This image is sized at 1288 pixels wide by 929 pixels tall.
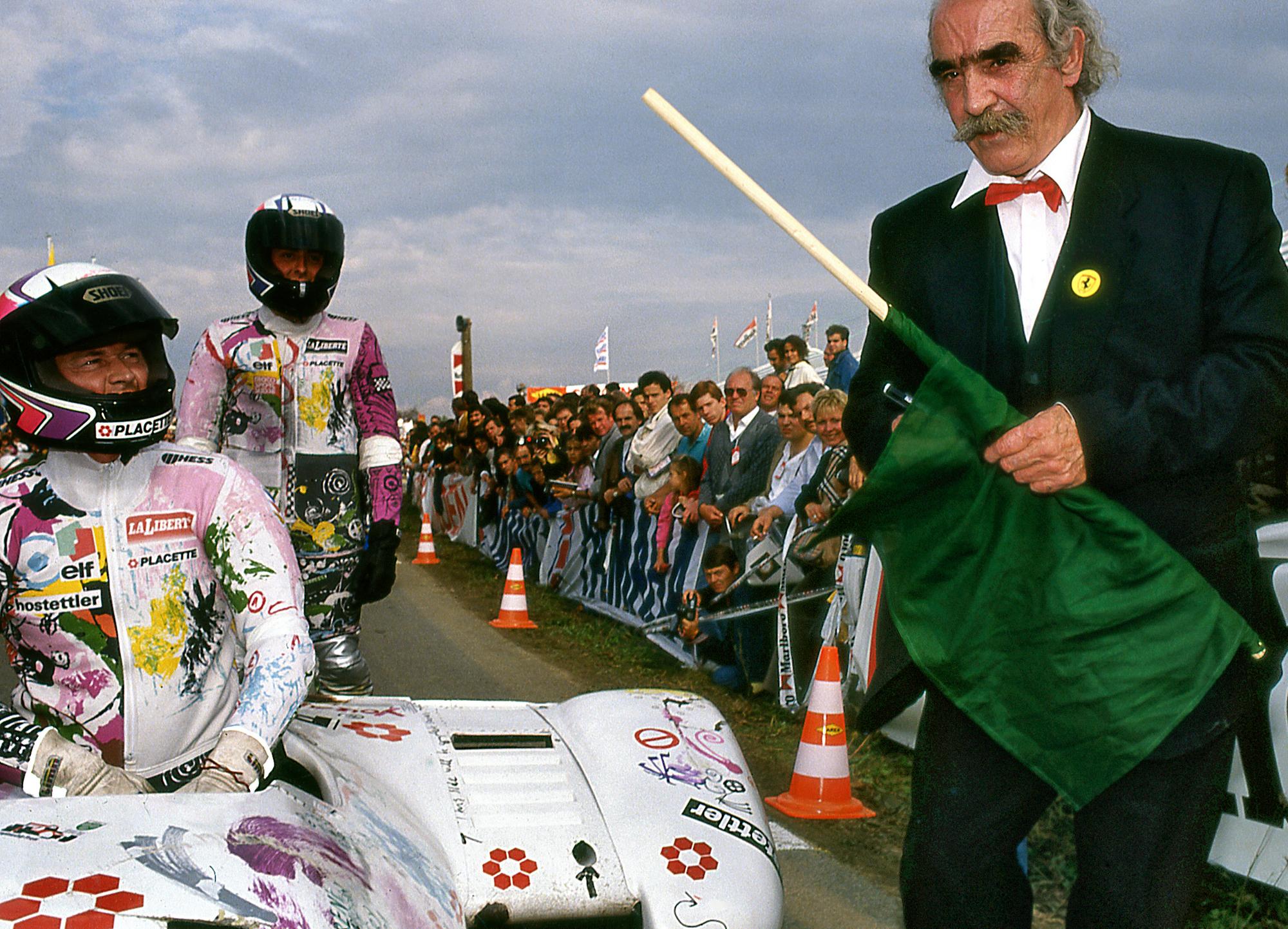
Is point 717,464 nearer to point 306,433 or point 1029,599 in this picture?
point 306,433

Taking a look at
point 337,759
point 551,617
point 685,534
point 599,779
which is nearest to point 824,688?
point 599,779

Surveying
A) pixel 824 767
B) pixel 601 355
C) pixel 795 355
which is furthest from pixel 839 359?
pixel 601 355

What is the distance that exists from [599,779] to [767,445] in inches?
217

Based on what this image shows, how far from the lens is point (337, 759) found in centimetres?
274

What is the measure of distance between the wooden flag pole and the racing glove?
57.2 inches

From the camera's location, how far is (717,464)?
29.0ft

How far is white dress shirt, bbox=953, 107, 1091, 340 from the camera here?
225 centimetres

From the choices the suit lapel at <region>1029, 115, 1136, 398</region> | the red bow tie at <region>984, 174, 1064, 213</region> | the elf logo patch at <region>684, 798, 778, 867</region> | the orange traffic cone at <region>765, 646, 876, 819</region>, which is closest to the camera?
the suit lapel at <region>1029, 115, 1136, 398</region>

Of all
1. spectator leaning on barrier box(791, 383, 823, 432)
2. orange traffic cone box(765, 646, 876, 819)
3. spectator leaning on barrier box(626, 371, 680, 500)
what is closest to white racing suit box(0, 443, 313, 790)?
orange traffic cone box(765, 646, 876, 819)

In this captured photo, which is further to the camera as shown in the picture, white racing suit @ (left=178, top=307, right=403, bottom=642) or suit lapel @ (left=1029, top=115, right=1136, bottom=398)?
white racing suit @ (left=178, top=307, right=403, bottom=642)

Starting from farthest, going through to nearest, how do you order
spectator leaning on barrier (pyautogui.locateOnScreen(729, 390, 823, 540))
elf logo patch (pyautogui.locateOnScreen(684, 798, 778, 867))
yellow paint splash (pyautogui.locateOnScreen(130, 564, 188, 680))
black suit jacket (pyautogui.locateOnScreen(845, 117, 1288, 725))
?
1. spectator leaning on barrier (pyautogui.locateOnScreen(729, 390, 823, 540))
2. elf logo patch (pyautogui.locateOnScreen(684, 798, 778, 867))
3. yellow paint splash (pyautogui.locateOnScreen(130, 564, 188, 680))
4. black suit jacket (pyautogui.locateOnScreen(845, 117, 1288, 725))

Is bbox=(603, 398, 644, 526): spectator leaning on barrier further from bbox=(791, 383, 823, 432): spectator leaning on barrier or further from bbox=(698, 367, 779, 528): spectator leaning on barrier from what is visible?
bbox=(791, 383, 823, 432): spectator leaning on barrier

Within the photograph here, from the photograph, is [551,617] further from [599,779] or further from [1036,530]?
[1036,530]

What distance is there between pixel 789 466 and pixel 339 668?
3.82 m
